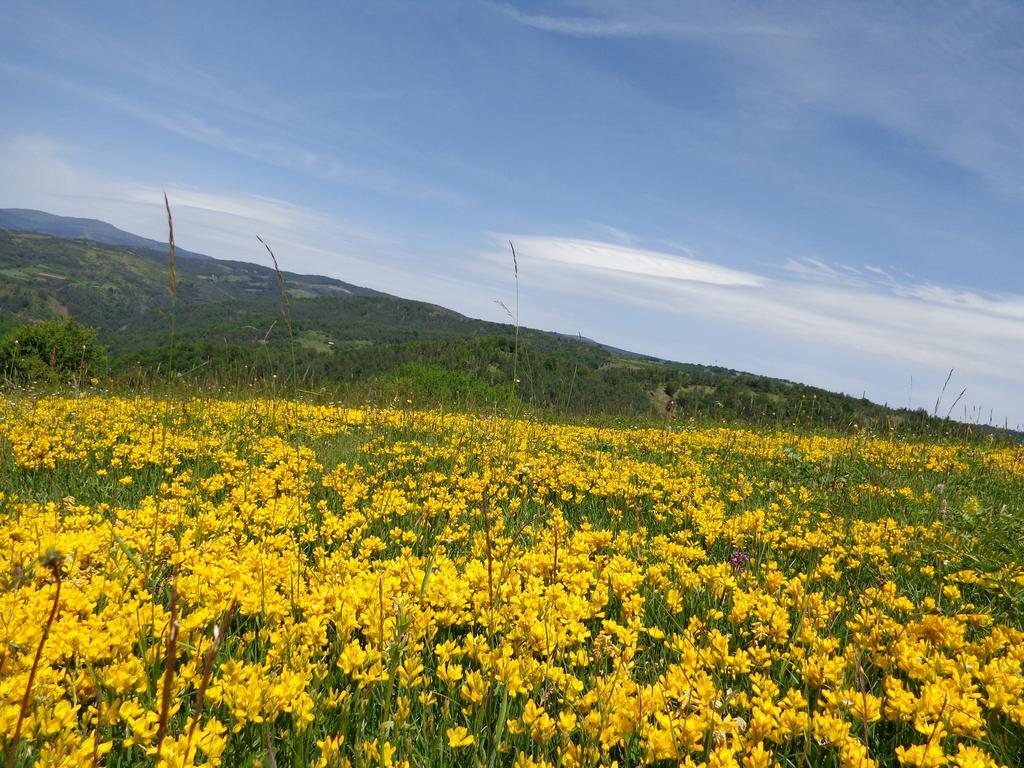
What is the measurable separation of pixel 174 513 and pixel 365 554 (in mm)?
1515

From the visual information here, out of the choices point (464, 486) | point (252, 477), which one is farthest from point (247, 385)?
point (464, 486)

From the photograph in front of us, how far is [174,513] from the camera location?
167 inches

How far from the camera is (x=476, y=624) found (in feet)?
11.1

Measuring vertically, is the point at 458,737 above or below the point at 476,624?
above

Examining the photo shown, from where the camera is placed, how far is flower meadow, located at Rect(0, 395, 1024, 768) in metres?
2.25

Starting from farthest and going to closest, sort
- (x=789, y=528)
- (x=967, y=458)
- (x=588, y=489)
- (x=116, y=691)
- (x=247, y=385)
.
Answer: (x=247, y=385) → (x=967, y=458) → (x=588, y=489) → (x=789, y=528) → (x=116, y=691)

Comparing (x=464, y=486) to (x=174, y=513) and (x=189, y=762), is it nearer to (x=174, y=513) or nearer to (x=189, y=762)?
(x=174, y=513)

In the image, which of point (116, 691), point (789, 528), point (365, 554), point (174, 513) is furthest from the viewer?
point (789, 528)

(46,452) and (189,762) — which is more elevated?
(189,762)

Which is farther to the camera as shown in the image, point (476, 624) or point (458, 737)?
point (476, 624)

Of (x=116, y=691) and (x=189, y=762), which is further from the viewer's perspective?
(x=116, y=691)

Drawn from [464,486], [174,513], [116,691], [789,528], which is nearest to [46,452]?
[174,513]

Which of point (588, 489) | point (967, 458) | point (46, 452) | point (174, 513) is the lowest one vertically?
point (46, 452)

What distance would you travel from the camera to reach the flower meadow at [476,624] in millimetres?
2250
